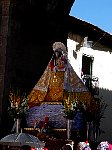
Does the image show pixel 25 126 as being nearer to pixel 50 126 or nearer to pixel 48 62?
pixel 50 126

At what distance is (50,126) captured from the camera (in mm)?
19703

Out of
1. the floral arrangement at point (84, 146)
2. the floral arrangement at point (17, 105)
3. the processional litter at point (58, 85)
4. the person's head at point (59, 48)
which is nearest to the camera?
the floral arrangement at point (84, 146)

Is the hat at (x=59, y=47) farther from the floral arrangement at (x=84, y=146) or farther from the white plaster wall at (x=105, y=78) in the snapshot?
the white plaster wall at (x=105, y=78)

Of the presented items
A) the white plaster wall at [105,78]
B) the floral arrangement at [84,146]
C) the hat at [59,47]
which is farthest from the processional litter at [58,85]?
the white plaster wall at [105,78]

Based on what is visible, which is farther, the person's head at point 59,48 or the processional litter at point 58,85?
the person's head at point 59,48

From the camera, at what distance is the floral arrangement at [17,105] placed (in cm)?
1936

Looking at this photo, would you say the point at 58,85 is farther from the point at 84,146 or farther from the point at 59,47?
the point at 84,146

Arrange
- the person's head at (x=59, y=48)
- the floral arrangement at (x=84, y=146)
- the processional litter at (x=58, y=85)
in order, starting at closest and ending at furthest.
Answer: the floral arrangement at (x=84, y=146) → the processional litter at (x=58, y=85) → the person's head at (x=59, y=48)

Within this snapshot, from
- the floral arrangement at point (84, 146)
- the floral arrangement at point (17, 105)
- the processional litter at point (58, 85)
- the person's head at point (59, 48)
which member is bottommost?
the floral arrangement at point (84, 146)

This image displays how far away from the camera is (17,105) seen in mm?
19391

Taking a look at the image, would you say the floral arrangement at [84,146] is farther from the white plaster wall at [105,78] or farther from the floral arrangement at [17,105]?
the white plaster wall at [105,78]

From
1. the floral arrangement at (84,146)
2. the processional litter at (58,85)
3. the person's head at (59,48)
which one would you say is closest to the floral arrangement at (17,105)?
the processional litter at (58,85)

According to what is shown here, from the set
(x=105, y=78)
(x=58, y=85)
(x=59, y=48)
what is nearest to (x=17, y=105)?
(x=58, y=85)

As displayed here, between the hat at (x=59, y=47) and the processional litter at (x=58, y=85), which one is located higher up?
the hat at (x=59, y=47)
